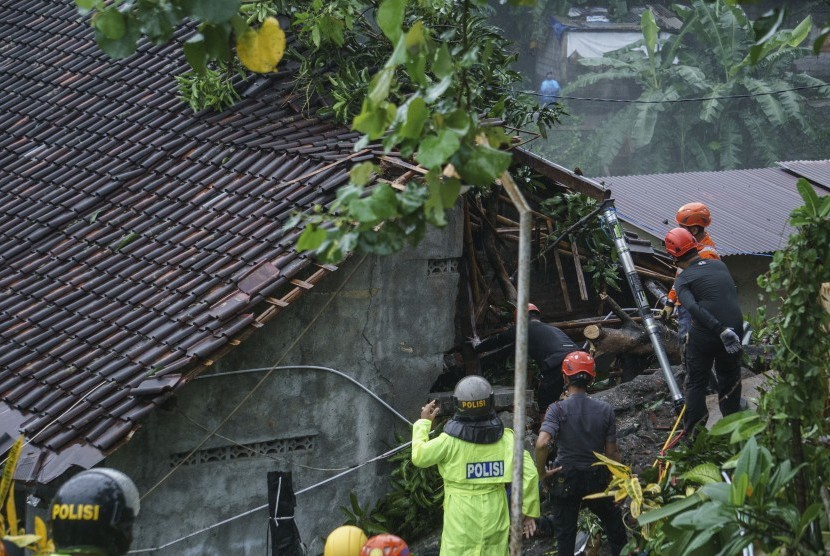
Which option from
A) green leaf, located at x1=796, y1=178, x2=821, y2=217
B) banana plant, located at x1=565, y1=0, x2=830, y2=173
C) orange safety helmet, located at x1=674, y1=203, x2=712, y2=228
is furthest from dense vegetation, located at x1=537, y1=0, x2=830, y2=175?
green leaf, located at x1=796, y1=178, x2=821, y2=217

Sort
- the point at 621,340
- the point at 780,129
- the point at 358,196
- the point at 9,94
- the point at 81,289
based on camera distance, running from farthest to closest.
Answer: the point at 780,129 < the point at 9,94 < the point at 621,340 < the point at 81,289 < the point at 358,196

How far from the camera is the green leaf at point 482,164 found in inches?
156

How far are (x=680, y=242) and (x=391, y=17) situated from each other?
16.3ft

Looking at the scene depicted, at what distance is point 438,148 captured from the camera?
3.92m

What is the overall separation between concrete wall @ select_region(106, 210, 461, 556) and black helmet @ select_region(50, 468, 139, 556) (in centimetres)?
392

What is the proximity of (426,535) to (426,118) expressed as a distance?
19.3 feet

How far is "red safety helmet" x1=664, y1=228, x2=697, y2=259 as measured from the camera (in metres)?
8.64

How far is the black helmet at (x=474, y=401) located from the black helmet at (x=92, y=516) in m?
3.41

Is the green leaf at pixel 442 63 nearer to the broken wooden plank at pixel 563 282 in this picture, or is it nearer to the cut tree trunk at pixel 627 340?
the cut tree trunk at pixel 627 340

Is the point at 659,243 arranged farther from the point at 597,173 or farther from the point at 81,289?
the point at 597,173

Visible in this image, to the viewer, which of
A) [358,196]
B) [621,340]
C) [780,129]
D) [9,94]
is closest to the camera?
[358,196]

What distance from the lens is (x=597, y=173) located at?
30.1m

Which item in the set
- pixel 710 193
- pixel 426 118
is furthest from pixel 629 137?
pixel 426 118

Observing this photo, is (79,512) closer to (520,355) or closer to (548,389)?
(520,355)
